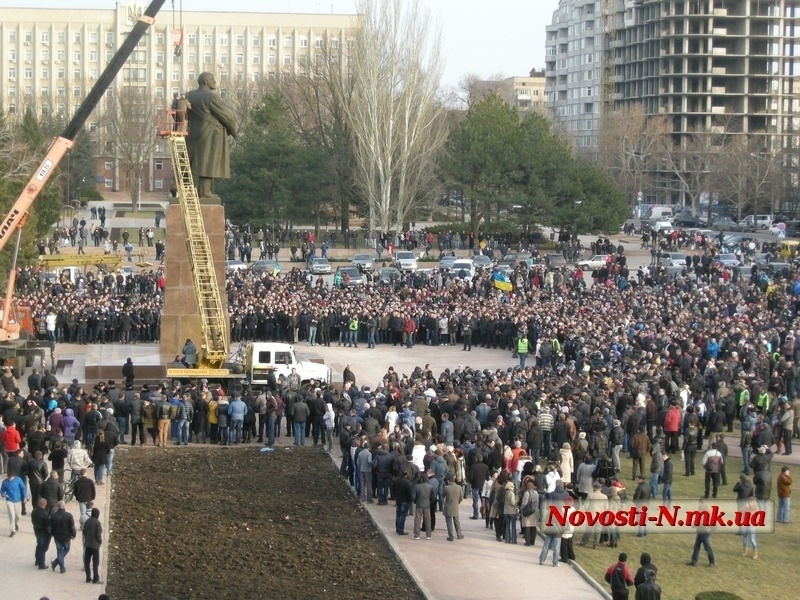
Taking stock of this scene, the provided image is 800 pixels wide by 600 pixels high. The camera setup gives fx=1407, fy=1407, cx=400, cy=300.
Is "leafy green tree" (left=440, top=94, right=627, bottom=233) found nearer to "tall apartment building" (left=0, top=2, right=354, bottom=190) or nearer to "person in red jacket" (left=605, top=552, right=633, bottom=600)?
"person in red jacket" (left=605, top=552, right=633, bottom=600)

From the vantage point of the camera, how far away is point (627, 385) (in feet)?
93.4

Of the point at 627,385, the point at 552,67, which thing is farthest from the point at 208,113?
the point at 552,67

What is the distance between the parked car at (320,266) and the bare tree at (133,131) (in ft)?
139

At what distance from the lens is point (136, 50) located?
124 m

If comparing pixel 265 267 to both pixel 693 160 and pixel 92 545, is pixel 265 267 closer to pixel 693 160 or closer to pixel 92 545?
pixel 92 545

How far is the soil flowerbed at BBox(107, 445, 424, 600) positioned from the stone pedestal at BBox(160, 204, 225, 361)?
6695 millimetres

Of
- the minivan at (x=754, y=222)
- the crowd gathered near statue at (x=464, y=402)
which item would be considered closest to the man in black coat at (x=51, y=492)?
the crowd gathered near statue at (x=464, y=402)

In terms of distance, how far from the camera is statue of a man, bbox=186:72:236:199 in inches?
1297

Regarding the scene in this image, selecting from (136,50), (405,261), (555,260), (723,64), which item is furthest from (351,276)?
(136,50)

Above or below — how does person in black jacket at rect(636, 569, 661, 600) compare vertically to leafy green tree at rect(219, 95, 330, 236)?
below

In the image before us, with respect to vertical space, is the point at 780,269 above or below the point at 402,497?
above

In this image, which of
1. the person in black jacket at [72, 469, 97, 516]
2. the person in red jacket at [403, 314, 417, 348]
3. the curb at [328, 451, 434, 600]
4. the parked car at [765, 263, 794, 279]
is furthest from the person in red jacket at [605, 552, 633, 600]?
the parked car at [765, 263, 794, 279]

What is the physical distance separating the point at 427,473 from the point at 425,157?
51177 mm

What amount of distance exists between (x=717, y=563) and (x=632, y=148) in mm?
85817
